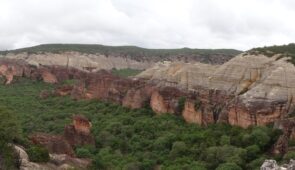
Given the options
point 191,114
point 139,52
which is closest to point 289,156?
point 191,114

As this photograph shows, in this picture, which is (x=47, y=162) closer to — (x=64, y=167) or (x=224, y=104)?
(x=64, y=167)

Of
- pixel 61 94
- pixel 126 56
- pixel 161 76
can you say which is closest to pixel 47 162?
pixel 161 76

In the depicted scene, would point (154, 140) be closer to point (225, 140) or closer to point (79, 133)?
point (79, 133)

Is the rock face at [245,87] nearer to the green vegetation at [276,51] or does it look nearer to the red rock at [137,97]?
the green vegetation at [276,51]

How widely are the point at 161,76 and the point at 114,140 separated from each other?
23169 mm

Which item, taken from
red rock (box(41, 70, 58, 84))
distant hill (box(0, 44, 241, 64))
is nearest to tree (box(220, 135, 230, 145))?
red rock (box(41, 70, 58, 84))

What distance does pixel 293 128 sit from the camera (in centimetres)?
5000

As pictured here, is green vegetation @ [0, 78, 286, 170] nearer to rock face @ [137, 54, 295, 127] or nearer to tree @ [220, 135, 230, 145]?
tree @ [220, 135, 230, 145]

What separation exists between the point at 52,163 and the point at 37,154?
1461 mm

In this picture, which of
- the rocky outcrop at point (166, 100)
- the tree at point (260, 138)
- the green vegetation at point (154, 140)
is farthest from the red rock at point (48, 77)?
the tree at point (260, 138)

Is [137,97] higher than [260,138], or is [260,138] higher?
[137,97]

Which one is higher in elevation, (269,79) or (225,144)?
(269,79)

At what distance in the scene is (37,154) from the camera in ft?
115

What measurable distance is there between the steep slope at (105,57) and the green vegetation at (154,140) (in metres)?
82.4
